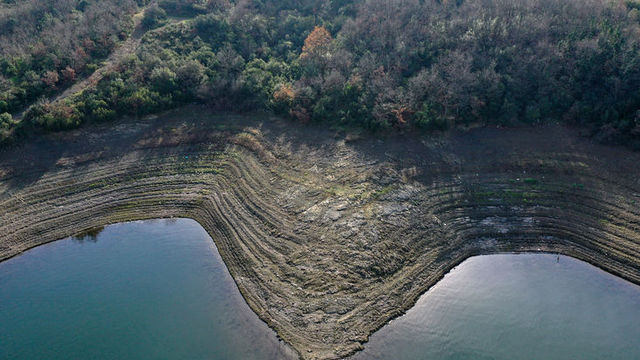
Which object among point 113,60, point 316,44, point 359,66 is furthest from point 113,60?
point 359,66

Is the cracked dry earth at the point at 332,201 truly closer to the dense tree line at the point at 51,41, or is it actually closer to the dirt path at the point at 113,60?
the dirt path at the point at 113,60

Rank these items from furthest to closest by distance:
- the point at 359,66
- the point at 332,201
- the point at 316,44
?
the point at 316,44 < the point at 359,66 < the point at 332,201

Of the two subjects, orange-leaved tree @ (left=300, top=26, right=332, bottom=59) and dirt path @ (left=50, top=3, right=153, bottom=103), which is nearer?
dirt path @ (left=50, top=3, right=153, bottom=103)

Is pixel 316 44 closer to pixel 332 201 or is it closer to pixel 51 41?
pixel 332 201

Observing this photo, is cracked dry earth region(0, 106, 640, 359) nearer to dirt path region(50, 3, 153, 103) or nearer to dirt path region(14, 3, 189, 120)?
dirt path region(14, 3, 189, 120)

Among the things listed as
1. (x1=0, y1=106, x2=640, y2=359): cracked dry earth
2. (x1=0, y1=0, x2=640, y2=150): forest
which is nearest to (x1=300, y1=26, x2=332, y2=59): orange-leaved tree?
(x1=0, y1=0, x2=640, y2=150): forest

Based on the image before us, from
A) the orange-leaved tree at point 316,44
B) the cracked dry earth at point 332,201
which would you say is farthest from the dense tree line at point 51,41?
the orange-leaved tree at point 316,44
